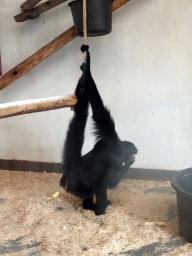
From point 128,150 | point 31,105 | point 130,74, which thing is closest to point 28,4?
point 130,74

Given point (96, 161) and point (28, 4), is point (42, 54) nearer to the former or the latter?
point (28, 4)

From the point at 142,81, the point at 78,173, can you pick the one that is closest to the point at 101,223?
the point at 78,173

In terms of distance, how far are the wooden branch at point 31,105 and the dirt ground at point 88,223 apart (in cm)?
82

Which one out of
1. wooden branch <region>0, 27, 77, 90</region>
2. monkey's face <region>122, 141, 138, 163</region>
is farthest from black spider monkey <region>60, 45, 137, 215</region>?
wooden branch <region>0, 27, 77, 90</region>

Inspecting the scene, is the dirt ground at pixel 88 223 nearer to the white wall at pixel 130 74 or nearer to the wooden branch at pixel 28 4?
the white wall at pixel 130 74

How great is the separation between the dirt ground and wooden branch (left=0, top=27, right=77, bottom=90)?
40.3 inches

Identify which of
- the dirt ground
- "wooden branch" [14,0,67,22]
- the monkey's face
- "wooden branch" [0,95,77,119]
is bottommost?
the dirt ground

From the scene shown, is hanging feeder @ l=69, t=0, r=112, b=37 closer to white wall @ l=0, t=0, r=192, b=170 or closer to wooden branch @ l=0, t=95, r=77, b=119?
white wall @ l=0, t=0, r=192, b=170

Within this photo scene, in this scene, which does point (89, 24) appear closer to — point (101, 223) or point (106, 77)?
point (106, 77)

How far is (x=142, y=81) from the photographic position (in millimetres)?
2740

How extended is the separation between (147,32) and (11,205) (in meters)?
1.88

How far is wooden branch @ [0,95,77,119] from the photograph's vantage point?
5.04ft

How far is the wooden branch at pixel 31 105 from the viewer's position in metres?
1.54

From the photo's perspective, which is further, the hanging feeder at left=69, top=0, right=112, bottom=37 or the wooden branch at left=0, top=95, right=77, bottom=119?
the hanging feeder at left=69, top=0, right=112, bottom=37
